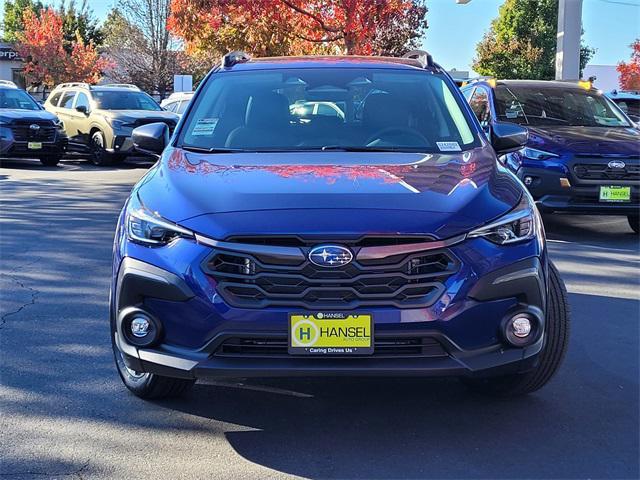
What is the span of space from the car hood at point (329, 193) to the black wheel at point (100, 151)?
13.0m

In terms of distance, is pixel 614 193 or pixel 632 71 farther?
pixel 632 71

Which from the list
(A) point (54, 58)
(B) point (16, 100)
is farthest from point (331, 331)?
(A) point (54, 58)

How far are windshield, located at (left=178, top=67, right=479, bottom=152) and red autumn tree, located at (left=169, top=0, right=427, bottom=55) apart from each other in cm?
1093

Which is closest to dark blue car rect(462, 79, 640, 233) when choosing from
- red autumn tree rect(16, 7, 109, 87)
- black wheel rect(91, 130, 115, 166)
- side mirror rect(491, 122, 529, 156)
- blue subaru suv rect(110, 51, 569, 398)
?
side mirror rect(491, 122, 529, 156)

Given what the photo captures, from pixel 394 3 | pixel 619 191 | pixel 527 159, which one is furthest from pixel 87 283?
pixel 394 3

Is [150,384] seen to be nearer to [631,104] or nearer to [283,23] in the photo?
[283,23]

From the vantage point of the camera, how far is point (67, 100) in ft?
60.9

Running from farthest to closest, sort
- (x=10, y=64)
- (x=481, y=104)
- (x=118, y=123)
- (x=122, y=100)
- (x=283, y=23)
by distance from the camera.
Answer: (x=10, y=64) → (x=122, y=100) → (x=283, y=23) → (x=118, y=123) → (x=481, y=104)

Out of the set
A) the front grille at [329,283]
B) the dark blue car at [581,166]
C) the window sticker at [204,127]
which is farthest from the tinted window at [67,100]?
the front grille at [329,283]

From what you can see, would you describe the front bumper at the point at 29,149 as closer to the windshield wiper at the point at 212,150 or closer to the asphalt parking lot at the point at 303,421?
the asphalt parking lot at the point at 303,421

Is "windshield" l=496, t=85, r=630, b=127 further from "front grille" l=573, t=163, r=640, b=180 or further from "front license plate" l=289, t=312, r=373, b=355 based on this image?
"front license plate" l=289, t=312, r=373, b=355

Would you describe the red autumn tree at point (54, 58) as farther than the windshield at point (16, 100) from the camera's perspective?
Yes

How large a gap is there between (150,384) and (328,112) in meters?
1.90

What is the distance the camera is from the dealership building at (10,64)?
46.8 meters
